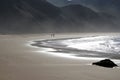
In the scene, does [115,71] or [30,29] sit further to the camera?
[30,29]

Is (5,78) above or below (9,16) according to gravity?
below

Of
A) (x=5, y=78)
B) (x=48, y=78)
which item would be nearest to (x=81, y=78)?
(x=48, y=78)

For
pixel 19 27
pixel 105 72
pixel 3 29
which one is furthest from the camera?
pixel 19 27

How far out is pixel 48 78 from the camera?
12977 millimetres

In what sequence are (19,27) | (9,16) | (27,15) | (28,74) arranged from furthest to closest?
(27,15) → (9,16) → (19,27) → (28,74)

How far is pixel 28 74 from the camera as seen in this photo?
1384 cm

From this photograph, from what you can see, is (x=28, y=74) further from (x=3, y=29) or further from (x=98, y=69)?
(x=3, y=29)

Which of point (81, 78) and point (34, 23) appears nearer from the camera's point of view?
point (81, 78)

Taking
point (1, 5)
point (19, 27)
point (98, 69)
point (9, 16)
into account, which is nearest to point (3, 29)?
point (19, 27)

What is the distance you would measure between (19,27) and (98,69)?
15206 centimetres

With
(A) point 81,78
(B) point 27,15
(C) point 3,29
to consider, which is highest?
(B) point 27,15

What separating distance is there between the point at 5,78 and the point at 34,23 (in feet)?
568

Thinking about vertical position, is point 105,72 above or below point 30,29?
below

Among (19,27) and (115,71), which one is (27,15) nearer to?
(19,27)
